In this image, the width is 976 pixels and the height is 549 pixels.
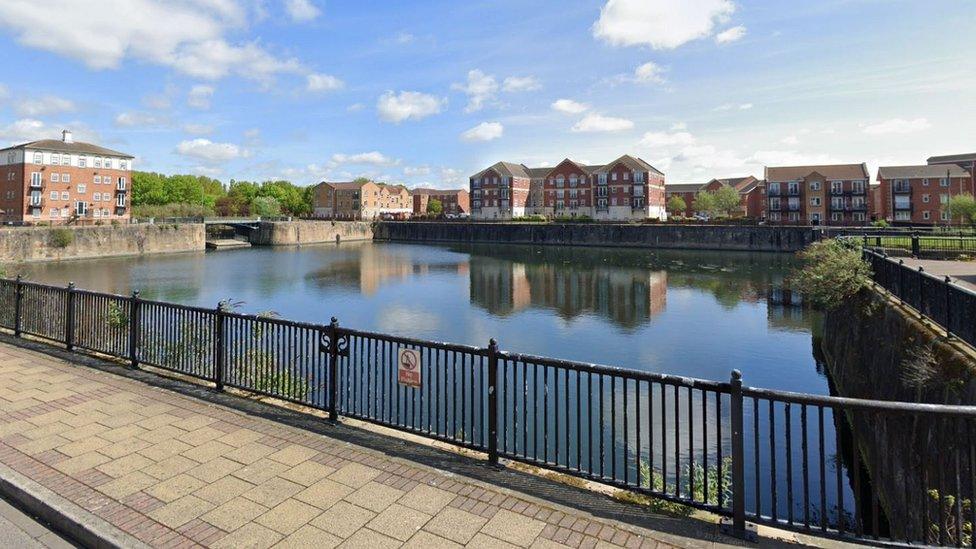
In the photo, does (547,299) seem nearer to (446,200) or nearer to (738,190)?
(738,190)

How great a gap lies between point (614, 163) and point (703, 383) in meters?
105

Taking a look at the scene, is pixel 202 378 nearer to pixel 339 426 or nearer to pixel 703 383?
pixel 339 426

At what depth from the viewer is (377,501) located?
527cm

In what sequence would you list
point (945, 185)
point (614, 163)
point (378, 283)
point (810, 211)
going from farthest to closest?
point (614, 163), point (810, 211), point (945, 185), point (378, 283)

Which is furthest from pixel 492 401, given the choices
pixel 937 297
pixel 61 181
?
pixel 61 181

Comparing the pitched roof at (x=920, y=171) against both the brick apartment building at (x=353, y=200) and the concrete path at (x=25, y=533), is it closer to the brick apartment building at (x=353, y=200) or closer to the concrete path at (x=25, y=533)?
the brick apartment building at (x=353, y=200)

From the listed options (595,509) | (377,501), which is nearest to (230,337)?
(377,501)

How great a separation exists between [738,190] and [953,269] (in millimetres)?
115429

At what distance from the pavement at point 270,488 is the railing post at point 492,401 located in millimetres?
188

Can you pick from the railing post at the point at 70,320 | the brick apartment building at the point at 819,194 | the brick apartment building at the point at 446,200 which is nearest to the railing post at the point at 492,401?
the railing post at the point at 70,320

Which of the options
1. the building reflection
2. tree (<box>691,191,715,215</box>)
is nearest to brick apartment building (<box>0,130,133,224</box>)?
the building reflection

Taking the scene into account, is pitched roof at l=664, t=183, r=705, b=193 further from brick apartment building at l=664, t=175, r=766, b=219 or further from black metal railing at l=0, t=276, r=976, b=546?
black metal railing at l=0, t=276, r=976, b=546

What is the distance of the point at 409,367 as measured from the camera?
22.4ft

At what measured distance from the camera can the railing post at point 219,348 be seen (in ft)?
28.0
